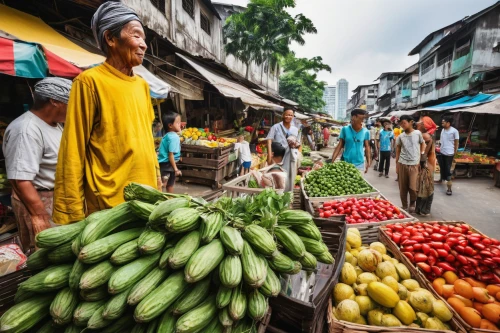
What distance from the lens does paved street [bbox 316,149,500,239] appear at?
5.56 m

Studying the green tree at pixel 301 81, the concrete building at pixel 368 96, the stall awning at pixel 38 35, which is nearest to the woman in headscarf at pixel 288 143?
the stall awning at pixel 38 35

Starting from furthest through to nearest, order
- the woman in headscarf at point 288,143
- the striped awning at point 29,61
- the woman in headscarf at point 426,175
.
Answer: the woman in headscarf at point 426,175, the woman in headscarf at point 288,143, the striped awning at point 29,61

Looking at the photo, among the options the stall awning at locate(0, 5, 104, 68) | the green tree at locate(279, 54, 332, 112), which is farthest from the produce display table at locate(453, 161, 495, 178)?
the green tree at locate(279, 54, 332, 112)

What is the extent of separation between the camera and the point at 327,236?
5.97ft

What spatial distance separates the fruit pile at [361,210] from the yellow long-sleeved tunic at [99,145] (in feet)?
8.78

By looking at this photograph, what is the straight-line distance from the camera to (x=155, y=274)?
100 cm

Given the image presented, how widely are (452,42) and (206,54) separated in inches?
826

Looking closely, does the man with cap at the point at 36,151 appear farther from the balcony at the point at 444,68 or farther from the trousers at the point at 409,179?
the balcony at the point at 444,68

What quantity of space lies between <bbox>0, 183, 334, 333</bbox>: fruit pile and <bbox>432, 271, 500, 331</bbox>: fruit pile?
1.56 m

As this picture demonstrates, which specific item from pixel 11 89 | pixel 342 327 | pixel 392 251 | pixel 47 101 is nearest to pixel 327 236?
pixel 342 327

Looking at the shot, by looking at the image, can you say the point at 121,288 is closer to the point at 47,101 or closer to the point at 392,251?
the point at 47,101

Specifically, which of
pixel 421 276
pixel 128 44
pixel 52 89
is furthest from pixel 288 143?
pixel 52 89

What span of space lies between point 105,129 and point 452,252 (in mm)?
3044

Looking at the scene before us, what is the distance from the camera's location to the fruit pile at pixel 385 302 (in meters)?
1.69
